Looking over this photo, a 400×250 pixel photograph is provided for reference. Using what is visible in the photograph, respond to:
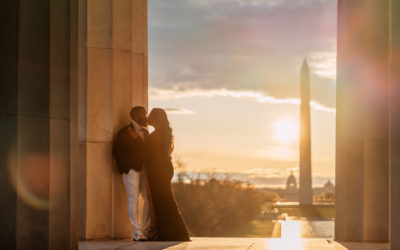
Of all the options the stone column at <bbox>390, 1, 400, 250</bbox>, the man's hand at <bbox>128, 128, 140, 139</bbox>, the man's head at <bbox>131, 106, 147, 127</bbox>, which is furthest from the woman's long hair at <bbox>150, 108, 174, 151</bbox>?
the stone column at <bbox>390, 1, 400, 250</bbox>

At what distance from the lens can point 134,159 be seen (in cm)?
1448

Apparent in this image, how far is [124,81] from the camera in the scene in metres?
15.2

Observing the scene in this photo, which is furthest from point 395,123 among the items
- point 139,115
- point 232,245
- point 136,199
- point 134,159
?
point 136,199

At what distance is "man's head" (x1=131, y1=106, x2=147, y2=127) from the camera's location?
47.3 ft

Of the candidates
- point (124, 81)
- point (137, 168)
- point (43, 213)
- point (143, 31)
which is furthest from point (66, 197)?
point (143, 31)

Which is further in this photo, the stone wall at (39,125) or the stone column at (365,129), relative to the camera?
the stone column at (365,129)

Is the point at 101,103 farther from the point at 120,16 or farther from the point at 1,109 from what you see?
the point at 1,109

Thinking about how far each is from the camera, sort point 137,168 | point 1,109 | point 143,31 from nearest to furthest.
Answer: point 1,109 → point 137,168 → point 143,31

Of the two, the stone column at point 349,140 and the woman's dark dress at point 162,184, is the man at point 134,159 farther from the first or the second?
the stone column at point 349,140

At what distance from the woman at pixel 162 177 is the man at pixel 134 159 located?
0.54ft

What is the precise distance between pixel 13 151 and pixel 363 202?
7.54 m

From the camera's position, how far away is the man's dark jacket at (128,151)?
14.4 m

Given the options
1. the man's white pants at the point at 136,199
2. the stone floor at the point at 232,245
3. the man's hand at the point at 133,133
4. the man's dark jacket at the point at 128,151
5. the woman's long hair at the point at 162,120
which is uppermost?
the woman's long hair at the point at 162,120

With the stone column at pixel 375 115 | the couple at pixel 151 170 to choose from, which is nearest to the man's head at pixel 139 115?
the couple at pixel 151 170
